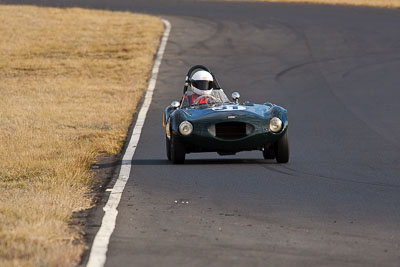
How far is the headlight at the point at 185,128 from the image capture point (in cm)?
1374

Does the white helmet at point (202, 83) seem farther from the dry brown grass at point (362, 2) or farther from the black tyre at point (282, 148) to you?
the dry brown grass at point (362, 2)

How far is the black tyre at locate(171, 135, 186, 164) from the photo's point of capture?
1391 centimetres

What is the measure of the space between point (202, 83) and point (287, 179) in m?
3.74

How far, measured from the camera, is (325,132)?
61.3 feet

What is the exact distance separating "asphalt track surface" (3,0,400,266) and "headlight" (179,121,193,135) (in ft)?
1.55

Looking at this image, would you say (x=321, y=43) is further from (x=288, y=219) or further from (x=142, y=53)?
(x=288, y=219)

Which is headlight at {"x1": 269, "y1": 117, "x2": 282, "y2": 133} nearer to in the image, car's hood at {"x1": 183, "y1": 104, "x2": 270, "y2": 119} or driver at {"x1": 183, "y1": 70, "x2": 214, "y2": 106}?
car's hood at {"x1": 183, "y1": 104, "x2": 270, "y2": 119}

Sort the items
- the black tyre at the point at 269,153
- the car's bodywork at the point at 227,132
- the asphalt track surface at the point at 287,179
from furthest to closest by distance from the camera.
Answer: the black tyre at the point at 269,153 < the car's bodywork at the point at 227,132 < the asphalt track surface at the point at 287,179

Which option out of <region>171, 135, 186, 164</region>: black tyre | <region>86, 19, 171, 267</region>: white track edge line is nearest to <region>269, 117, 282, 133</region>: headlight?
<region>171, 135, 186, 164</region>: black tyre

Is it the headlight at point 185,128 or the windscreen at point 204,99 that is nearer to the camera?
the headlight at point 185,128

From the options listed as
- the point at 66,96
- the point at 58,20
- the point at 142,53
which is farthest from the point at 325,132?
the point at 58,20

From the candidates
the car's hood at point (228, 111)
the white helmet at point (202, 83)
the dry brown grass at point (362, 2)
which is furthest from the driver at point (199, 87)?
the dry brown grass at point (362, 2)

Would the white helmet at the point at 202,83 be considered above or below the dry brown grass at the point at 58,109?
above

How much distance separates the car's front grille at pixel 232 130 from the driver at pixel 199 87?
1889 millimetres
